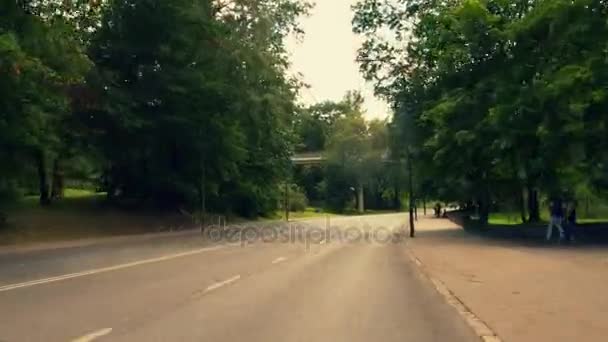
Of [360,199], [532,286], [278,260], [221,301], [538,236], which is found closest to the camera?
[221,301]

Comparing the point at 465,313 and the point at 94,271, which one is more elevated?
the point at 94,271

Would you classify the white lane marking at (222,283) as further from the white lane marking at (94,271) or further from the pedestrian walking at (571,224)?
the pedestrian walking at (571,224)

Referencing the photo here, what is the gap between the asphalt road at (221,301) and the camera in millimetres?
8891

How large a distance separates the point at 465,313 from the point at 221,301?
378cm

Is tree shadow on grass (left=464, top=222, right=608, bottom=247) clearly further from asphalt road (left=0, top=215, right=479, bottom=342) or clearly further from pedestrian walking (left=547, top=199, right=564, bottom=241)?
asphalt road (left=0, top=215, right=479, bottom=342)

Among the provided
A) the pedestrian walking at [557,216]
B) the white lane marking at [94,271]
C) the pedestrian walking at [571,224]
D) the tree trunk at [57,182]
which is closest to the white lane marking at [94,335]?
the white lane marking at [94,271]

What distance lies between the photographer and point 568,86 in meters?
24.4

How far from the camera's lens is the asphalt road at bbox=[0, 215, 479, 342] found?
29.2 ft

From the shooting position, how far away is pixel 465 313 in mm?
10727

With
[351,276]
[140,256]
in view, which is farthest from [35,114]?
[351,276]

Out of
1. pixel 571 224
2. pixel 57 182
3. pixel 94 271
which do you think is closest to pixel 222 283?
pixel 94 271

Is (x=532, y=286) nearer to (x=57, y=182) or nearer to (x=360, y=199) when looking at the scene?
(x=57, y=182)

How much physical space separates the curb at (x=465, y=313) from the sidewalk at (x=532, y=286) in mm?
87

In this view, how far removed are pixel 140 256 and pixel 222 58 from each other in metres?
19.4
